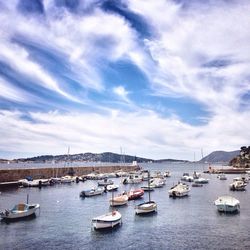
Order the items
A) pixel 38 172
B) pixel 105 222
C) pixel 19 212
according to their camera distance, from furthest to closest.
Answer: pixel 38 172, pixel 19 212, pixel 105 222

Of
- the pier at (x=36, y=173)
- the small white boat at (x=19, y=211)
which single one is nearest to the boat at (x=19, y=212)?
the small white boat at (x=19, y=211)

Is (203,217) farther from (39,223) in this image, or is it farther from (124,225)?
(39,223)

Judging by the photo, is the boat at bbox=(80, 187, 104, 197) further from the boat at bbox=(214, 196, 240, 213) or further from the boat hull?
the boat at bbox=(214, 196, 240, 213)

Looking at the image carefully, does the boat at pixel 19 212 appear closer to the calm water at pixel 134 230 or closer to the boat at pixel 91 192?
the calm water at pixel 134 230

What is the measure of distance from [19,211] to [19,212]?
53 cm

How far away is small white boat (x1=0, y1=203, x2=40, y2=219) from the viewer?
4897 centimetres

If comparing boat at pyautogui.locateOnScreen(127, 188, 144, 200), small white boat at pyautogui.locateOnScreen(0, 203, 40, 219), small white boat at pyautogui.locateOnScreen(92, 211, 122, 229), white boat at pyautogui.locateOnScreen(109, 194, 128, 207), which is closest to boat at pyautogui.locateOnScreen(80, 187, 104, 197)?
boat at pyautogui.locateOnScreen(127, 188, 144, 200)

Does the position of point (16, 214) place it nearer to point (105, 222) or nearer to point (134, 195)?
point (105, 222)

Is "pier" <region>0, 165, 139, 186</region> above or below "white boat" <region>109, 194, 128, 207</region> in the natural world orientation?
above

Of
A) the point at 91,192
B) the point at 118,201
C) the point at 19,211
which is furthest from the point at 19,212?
the point at 91,192

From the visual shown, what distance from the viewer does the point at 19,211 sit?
50938 millimetres

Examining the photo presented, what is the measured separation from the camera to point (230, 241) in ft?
126

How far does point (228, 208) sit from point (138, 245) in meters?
25.1

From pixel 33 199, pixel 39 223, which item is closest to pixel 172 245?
pixel 39 223
